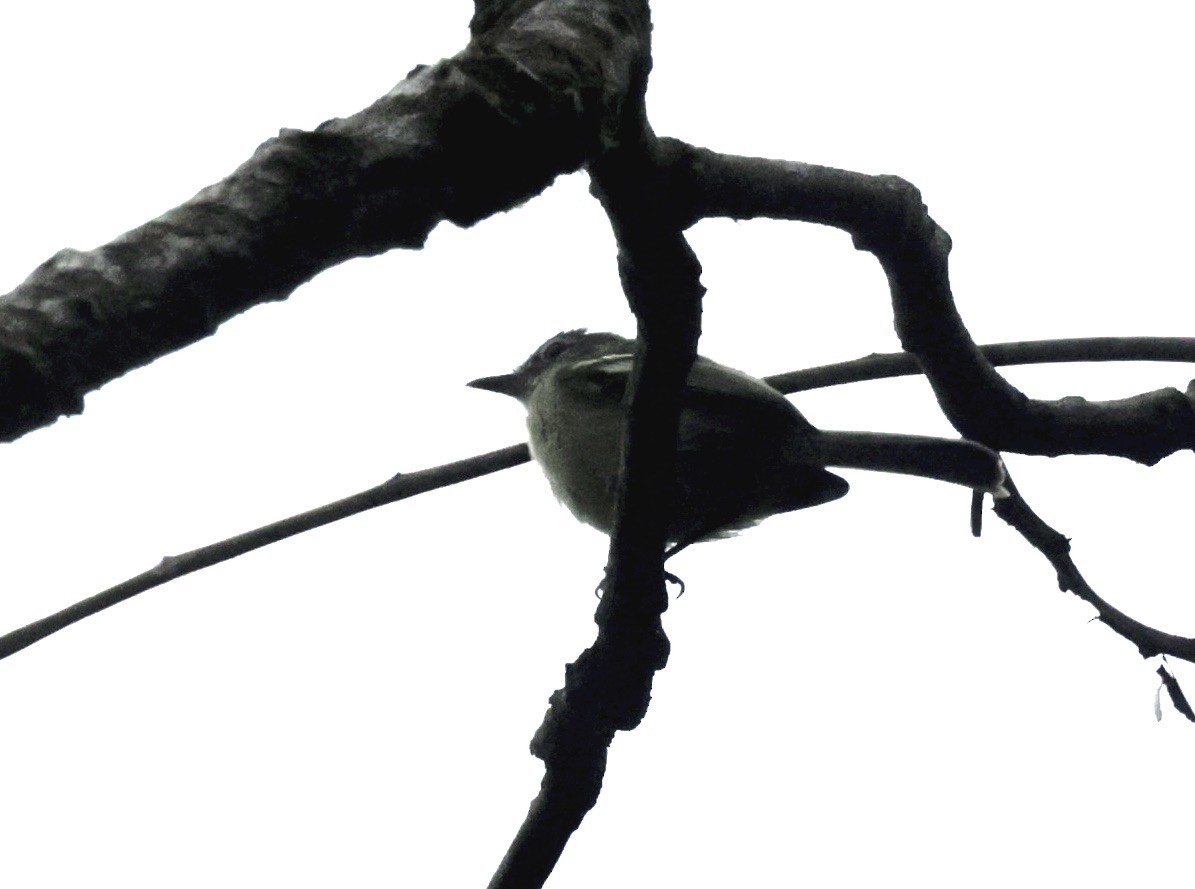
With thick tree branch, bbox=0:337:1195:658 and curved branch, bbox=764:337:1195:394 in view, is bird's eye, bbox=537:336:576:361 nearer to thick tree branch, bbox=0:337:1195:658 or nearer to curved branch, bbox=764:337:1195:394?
thick tree branch, bbox=0:337:1195:658

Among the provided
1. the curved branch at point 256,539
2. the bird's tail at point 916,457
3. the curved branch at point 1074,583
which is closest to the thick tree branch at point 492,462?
the curved branch at point 256,539

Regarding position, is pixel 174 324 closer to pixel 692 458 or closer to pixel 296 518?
pixel 296 518

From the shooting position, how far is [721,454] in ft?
18.1

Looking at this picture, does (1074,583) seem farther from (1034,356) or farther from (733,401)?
(733,401)

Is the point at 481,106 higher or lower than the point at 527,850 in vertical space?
higher

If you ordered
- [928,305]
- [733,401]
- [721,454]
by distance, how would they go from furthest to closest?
[721,454], [733,401], [928,305]

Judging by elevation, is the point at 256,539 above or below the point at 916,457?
below

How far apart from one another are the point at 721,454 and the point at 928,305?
1715 mm

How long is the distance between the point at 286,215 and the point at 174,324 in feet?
0.65

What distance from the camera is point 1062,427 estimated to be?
4223 mm

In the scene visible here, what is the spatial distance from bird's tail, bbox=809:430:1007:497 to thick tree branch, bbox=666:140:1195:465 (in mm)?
184

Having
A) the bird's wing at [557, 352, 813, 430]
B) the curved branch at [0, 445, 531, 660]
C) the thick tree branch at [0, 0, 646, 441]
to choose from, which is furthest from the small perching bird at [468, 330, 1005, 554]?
the thick tree branch at [0, 0, 646, 441]

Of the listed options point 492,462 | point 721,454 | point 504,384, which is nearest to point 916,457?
point 721,454

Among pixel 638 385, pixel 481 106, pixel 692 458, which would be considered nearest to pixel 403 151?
pixel 481 106
